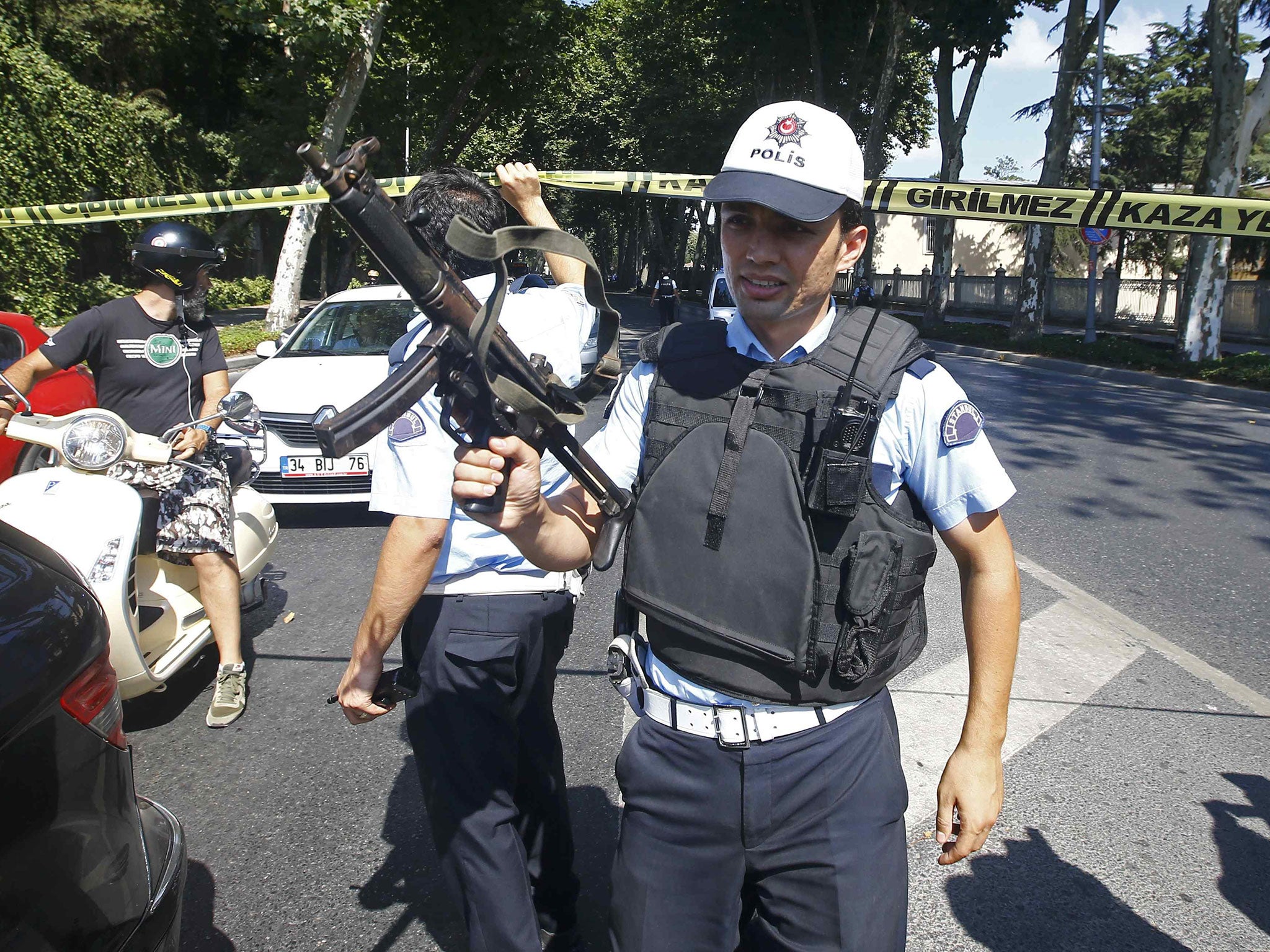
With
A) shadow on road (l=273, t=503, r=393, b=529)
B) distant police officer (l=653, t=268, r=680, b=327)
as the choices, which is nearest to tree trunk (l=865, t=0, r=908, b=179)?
distant police officer (l=653, t=268, r=680, b=327)

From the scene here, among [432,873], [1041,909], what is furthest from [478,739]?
[1041,909]

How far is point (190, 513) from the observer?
154 inches

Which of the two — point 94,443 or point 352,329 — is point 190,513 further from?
point 352,329

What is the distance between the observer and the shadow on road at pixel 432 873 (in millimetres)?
→ 2691

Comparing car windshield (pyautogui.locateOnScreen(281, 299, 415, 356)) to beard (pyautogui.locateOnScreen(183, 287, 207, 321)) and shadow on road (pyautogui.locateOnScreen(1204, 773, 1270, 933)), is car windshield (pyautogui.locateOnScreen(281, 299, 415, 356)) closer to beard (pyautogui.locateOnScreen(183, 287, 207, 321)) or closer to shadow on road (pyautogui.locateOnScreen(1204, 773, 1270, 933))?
beard (pyautogui.locateOnScreen(183, 287, 207, 321))

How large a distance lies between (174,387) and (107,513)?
2.64 feet

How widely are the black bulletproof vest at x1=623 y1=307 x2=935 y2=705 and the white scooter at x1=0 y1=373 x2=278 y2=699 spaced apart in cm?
238

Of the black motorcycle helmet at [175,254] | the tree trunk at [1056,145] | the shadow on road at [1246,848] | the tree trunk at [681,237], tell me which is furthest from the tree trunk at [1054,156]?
the tree trunk at [681,237]

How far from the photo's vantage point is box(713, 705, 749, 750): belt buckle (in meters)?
1.75

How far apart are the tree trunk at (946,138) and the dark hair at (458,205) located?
25.5m

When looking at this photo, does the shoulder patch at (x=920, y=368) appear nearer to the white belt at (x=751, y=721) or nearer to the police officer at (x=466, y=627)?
the white belt at (x=751, y=721)

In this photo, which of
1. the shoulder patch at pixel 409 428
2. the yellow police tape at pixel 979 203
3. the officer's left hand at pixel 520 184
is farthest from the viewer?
the yellow police tape at pixel 979 203

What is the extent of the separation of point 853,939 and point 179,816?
244 centimetres

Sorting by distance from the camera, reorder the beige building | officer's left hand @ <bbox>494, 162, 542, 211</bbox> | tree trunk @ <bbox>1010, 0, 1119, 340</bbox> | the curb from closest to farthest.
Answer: officer's left hand @ <bbox>494, 162, 542, 211</bbox> < the curb < tree trunk @ <bbox>1010, 0, 1119, 340</bbox> < the beige building
